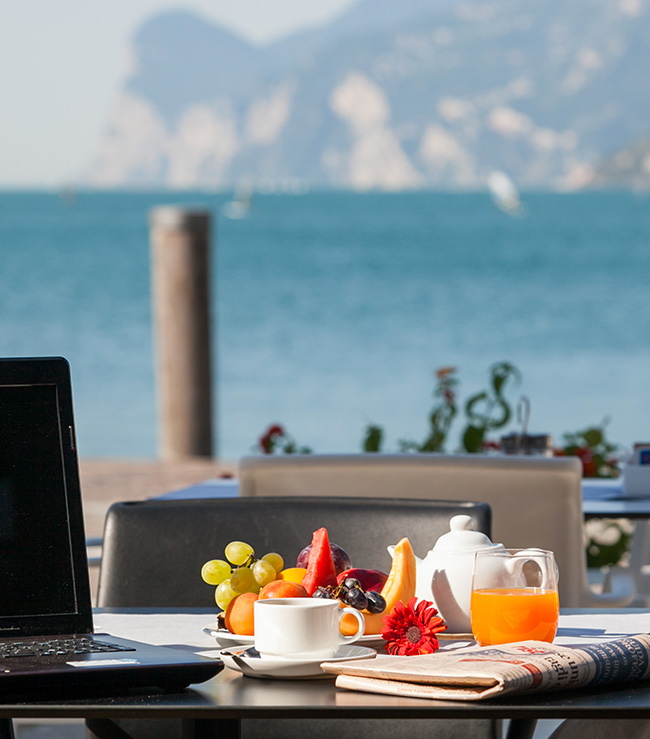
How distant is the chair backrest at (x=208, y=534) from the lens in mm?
2086

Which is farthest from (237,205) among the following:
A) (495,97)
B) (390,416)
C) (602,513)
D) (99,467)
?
(602,513)

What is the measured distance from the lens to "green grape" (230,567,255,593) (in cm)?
152

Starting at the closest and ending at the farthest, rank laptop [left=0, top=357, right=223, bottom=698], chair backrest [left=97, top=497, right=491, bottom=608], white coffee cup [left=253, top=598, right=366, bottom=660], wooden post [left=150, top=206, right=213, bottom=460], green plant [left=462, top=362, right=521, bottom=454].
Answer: white coffee cup [left=253, top=598, right=366, bottom=660], laptop [left=0, top=357, right=223, bottom=698], chair backrest [left=97, top=497, right=491, bottom=608], green plant [left=462, top=362, right=521, bottom=454], wooden post [left=150, top=206, right=213, bottom=460]

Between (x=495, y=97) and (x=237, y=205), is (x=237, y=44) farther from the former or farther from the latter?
(x=237, y=205)

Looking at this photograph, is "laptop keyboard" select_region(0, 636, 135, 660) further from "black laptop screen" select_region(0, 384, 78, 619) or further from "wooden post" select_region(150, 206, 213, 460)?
"wooden post" select_region(150, 206, 213, 460)

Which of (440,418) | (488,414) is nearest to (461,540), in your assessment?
(488,414)

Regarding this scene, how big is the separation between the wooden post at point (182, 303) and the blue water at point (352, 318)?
140 cm

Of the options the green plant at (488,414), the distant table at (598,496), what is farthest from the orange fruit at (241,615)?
the green plant at (488,414)

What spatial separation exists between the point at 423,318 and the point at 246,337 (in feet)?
13.8

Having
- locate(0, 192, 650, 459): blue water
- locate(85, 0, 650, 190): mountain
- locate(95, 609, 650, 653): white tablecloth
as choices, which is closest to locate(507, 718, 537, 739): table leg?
locate(95, 609, 650, 653): white tablecloth

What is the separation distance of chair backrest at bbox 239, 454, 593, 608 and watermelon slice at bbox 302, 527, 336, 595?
1090 mm

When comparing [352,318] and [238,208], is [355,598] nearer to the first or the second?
[352,318]

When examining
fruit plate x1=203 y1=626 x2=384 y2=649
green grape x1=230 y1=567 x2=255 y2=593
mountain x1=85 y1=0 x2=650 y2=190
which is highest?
mountain x1=85 y1=0 x2=650 y2=190

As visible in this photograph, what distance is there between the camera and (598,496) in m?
3.33
